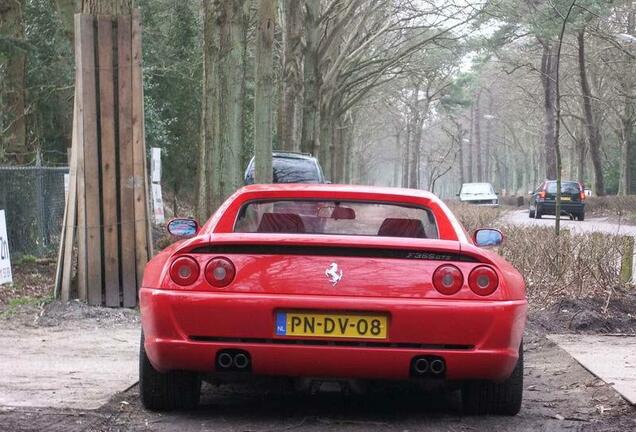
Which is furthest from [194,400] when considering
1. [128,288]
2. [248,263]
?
[128,288]

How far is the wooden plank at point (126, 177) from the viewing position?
10.5m

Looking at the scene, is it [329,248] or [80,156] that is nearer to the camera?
[329,248]

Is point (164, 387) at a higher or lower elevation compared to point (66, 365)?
higher

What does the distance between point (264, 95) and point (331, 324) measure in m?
13.0

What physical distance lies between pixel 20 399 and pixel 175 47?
2782 centimetres

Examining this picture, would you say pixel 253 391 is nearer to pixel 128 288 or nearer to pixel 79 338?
pixel 79 338

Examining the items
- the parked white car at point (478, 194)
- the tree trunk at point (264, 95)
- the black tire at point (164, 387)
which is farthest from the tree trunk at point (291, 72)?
the parked white car at point (478, 194)

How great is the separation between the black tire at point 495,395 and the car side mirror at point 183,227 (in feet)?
6.88

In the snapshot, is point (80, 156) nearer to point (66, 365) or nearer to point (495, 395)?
point (66, 365)

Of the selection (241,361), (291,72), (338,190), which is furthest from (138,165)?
(291,72)

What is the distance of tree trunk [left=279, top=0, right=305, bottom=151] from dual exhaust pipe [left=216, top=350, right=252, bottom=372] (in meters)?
20.7

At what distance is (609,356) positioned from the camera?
7.78m

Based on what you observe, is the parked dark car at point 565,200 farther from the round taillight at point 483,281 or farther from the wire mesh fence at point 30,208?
the round taillight at point 483,281

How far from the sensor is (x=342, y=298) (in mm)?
5047
